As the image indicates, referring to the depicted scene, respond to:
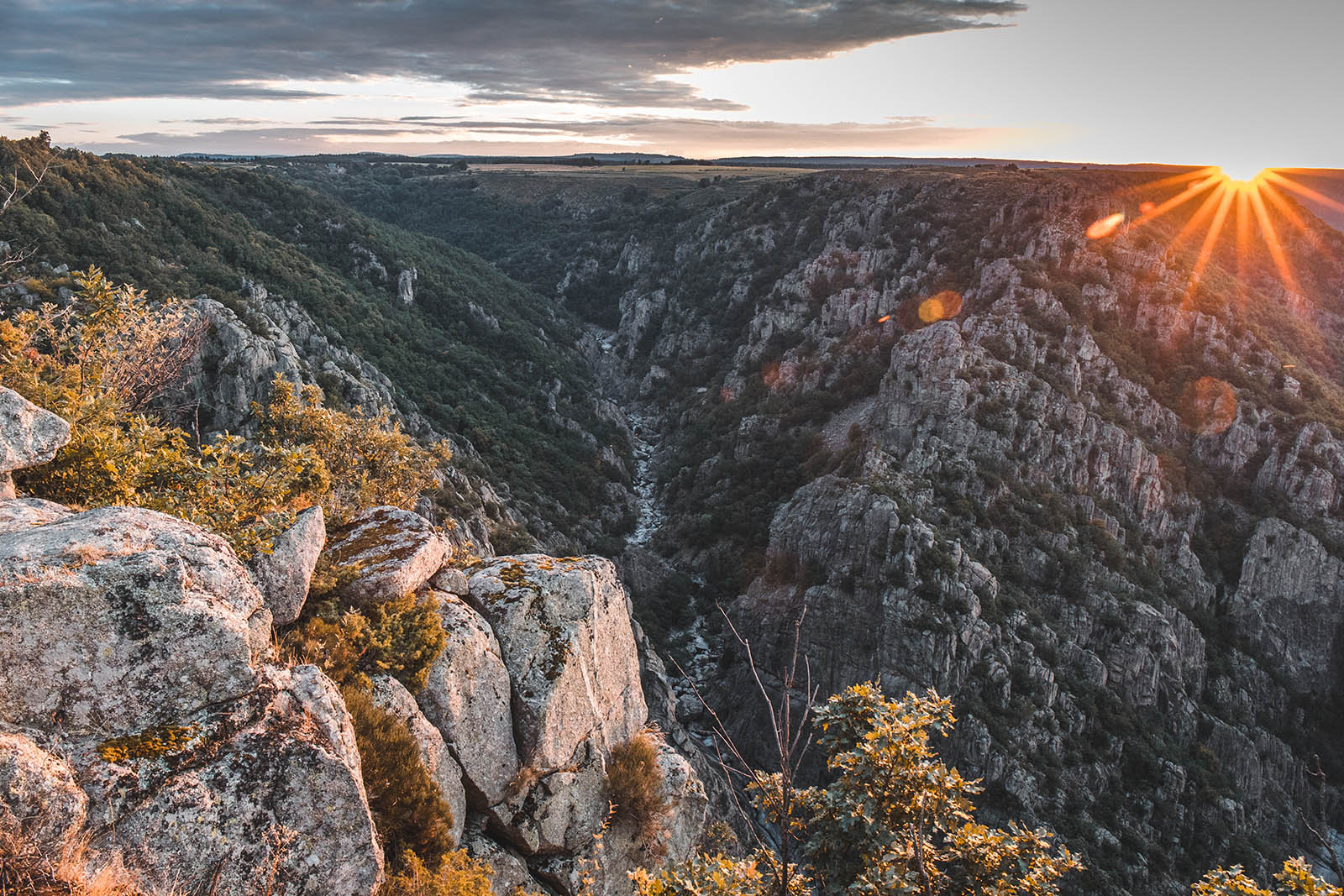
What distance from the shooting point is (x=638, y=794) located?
39.8 ft

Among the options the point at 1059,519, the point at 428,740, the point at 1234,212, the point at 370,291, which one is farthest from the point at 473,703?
the point at 1234,212

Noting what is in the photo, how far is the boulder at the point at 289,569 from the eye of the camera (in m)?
8.95

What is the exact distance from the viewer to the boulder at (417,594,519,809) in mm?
10344

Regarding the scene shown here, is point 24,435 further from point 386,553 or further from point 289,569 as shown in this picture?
point 386,553

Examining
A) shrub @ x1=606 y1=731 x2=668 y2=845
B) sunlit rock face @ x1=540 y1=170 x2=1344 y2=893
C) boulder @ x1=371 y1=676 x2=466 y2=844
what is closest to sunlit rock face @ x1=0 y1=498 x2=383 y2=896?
boulder @ x1=371 y1=676 x2=466 y2=844

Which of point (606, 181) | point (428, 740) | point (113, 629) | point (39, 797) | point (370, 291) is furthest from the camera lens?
point (606, 181)

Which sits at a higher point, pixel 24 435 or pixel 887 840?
pixel 24 435

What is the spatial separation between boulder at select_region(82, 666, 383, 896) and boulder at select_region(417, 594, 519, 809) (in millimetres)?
2906

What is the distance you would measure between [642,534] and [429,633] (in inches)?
1963

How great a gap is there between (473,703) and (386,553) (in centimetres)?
299

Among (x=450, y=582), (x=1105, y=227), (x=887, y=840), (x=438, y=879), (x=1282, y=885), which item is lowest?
(x=438, y=879)

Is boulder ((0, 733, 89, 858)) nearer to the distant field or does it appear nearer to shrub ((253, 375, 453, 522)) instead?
shrub ((253, 375, 453, 522))

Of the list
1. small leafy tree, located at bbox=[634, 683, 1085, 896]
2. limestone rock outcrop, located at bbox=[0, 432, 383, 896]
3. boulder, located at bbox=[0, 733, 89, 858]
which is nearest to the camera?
boulder, located at bbox=[0, 733, 89, 858]

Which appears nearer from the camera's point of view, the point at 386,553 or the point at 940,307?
the point at 386,553
